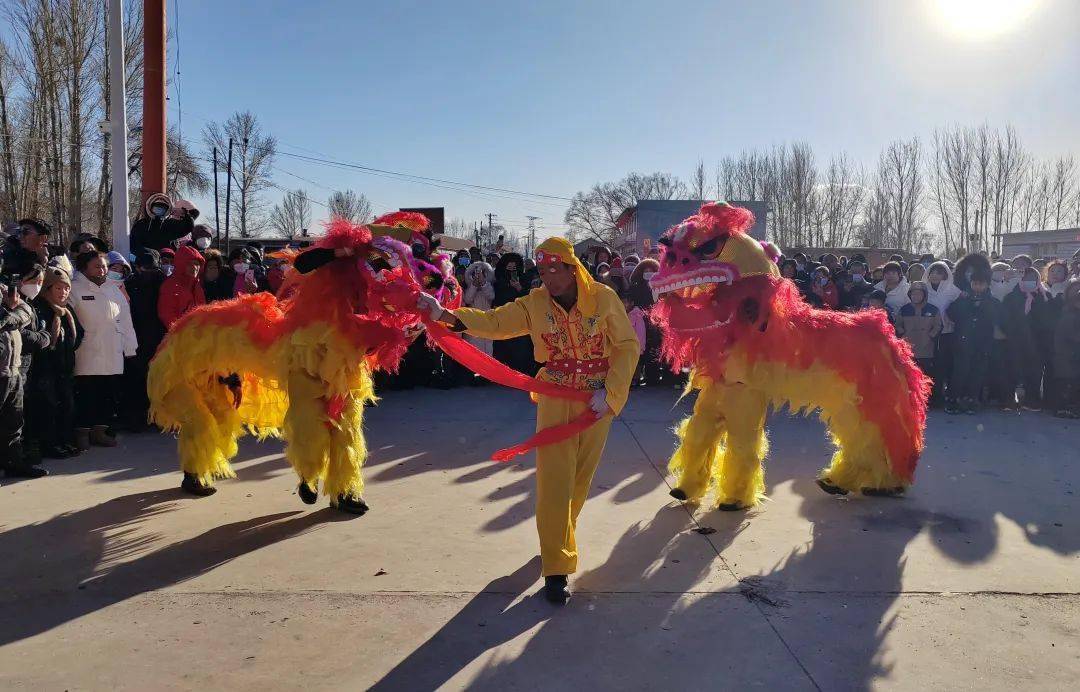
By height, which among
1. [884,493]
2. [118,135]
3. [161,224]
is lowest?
[884,493]

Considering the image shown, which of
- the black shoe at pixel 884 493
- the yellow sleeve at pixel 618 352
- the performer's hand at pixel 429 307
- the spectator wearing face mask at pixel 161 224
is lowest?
the black shoe at pixel 884 493

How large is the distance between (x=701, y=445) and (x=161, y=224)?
694cm

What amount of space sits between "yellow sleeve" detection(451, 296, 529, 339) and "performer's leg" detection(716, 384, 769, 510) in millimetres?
1658

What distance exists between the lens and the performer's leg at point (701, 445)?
16.0 feet

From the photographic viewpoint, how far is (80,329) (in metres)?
6.17

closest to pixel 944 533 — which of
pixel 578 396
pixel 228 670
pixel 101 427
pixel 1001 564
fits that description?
pixel 1001 564

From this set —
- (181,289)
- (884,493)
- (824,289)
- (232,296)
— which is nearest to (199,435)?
(181,289)

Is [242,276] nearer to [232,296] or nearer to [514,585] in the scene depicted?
[232,296]

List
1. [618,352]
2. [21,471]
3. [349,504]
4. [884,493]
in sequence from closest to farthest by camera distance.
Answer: [618,352], [349,504], [884,493], [21,471]

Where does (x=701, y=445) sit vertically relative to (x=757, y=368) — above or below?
below

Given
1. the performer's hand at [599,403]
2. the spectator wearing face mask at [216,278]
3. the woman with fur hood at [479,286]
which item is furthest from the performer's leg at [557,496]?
the woman with fur hood at [479,286]

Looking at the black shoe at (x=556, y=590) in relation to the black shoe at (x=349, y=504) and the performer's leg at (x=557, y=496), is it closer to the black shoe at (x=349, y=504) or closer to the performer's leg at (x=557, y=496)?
the performer's leg at (x=557, y=496)

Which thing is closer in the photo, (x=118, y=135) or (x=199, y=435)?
(x=199, y=435)

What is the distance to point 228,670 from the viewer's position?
2.84 m
